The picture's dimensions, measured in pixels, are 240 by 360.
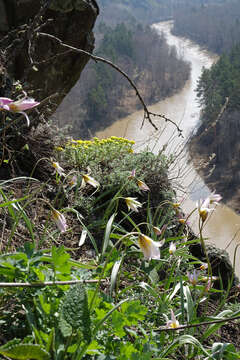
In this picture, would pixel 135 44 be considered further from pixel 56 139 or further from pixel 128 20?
pixel 56 139

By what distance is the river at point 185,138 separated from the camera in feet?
9.39

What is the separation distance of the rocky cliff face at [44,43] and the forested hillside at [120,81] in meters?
23.3

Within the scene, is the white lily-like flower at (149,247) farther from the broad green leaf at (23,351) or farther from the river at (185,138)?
the river at (185,138)

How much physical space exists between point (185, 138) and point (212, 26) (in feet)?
236

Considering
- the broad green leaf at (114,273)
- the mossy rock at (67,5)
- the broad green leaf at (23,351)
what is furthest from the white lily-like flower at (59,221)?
the mossy rock at (67,5)

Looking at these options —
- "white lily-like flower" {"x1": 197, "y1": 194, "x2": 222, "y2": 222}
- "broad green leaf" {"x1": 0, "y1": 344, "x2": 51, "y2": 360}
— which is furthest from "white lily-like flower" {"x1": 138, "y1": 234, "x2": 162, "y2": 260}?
"broad green leaf" {"x1": 0, "y1": 344, "x2": 51, "y2": 360}

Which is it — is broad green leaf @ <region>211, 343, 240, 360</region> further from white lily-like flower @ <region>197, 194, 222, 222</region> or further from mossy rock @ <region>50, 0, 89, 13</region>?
mossy rock @ <region>50, 0, 89, 13</region>

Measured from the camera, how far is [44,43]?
2.82m

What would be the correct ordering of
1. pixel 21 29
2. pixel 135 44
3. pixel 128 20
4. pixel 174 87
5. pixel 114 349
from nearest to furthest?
pixel 114 349, pixel 21 29, pixel 174 87, pixel 135 44, pixel 128 20

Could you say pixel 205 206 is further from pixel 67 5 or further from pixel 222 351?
pixel 67 5

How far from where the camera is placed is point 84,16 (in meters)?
2.96

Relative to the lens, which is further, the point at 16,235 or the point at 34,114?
the point at 34,114

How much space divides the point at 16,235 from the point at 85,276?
2.06 feet

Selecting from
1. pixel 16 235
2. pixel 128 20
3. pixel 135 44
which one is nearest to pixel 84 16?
pixel 16 235
